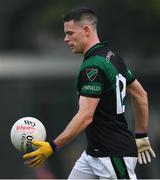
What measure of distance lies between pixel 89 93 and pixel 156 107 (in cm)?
1115

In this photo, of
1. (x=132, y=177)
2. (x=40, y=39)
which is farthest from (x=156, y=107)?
(x=132, y=177)

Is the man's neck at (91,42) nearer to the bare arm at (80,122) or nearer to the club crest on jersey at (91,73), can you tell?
the club crest on jersey at (91,73)

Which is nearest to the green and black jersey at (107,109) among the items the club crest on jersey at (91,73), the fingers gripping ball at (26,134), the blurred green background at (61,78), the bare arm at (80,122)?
the club crest on jersey at (91,73)

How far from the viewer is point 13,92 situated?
66.8 feet

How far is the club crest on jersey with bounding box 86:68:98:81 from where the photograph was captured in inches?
322

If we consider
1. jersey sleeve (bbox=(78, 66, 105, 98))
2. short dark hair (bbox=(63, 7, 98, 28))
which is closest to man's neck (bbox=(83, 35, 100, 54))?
short dark hair (bbox=(63, 7, 98, 28))

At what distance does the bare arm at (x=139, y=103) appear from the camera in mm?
8969

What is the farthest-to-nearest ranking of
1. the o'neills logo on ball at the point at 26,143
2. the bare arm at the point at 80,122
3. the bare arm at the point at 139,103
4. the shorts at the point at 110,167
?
the bare arm at the point at 139,103, the o'neills logo on ball at the point at 26,143, the shorts at the point at 110,167, the bare arm at the point at 80,122

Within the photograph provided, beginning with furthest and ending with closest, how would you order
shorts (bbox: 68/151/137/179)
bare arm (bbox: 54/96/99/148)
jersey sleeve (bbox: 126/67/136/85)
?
jersey sleeve (bbox: 126/67/136/85) → shorts (bbox: 68/151/137/179) → bare arm (bbox: 54/96/99/148)

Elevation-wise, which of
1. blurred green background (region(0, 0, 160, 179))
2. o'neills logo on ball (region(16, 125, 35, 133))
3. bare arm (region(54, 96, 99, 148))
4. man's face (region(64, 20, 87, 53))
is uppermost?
man's face (region(64, 20, 87, 53))

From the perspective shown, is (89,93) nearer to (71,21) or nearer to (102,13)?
(71,21)

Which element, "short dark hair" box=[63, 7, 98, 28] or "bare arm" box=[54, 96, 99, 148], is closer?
"bare arm" box=[54, 96, 99, 148]

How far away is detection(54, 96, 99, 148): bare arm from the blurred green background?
9834mm

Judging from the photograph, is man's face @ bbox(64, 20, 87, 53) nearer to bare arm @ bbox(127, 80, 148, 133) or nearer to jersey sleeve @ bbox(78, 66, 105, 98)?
jersey sleeve @ bbox(78, 66, 105, 98)
